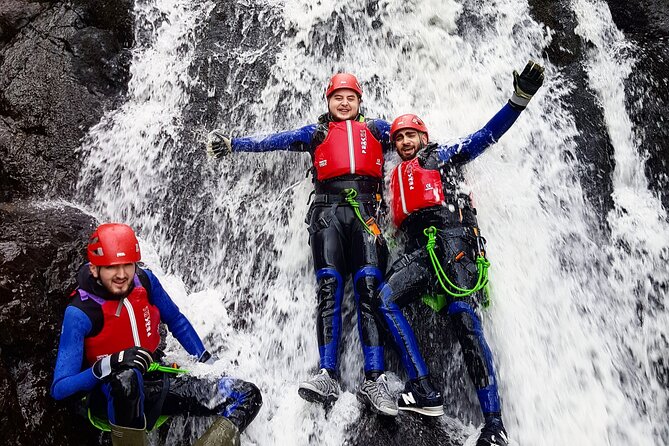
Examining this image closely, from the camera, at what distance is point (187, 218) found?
6.11 m

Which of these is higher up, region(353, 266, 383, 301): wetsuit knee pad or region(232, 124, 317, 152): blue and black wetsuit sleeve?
region(232, 124, 317, 152): blue and black wetsuit sleeve

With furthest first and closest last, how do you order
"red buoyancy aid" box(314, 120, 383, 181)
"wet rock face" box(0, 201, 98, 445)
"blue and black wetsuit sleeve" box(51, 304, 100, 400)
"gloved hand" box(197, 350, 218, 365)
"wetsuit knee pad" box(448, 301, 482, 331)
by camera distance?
"red buoyancy aid" box(314, 120, 383, 181) < "wetsuit knee pad" box(448, 301, 482, 331) < "gloved hand" box(197, 350, 218, 365) < "wet rock face" box(0, 201, 98, 445) < "blue and black wetsuit sleeve" box(51, 304, 100, 400)

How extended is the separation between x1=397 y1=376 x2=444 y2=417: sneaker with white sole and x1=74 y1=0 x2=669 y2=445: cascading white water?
47cm

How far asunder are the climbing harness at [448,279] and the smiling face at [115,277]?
260cm

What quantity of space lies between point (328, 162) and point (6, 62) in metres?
4.55

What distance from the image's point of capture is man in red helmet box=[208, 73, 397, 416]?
4.68m

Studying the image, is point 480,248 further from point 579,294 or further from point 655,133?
point 655,133

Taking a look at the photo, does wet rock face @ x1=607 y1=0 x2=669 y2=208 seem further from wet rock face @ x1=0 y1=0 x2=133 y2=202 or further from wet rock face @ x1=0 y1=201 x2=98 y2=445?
wet rock face @ x1=0 y1=0 x2=133 y2=202

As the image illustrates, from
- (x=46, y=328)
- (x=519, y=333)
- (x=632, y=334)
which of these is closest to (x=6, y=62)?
(x=46, y=328)

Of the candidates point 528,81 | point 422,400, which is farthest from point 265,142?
point 422,400

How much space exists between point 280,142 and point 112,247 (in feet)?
7.81

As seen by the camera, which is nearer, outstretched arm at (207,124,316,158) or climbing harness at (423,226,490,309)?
climbing harness at (423,226,490,309)

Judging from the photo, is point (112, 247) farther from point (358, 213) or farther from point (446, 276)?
point (446, 276)

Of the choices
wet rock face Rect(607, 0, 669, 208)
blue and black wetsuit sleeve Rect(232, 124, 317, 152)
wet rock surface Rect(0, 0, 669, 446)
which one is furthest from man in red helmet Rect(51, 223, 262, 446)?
wet rock face Rect(607, 0, 669, 208)
